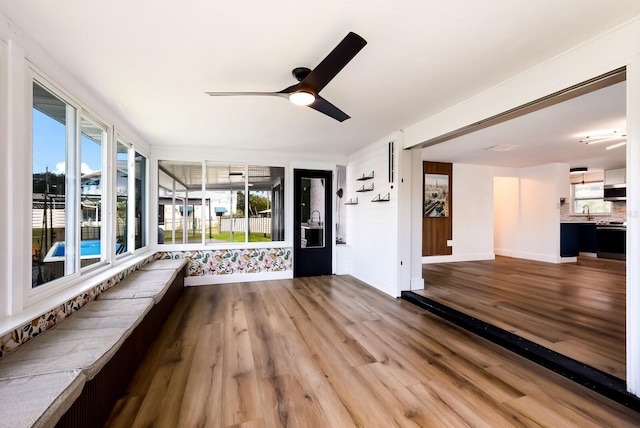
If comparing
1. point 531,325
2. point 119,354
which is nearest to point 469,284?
point 531,325

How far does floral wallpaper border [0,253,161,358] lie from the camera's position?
154 cm

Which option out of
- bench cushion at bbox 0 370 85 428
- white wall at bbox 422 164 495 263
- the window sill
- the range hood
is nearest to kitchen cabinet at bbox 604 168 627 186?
the range hood

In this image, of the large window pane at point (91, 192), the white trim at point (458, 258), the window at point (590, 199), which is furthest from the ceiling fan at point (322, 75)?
the window at point (590, 199)

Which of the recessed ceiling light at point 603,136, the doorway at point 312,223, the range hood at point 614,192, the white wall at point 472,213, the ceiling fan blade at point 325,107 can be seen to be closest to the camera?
the ceiling fan blade at point 325,107

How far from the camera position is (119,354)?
1871 millimetres

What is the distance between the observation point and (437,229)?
667cm

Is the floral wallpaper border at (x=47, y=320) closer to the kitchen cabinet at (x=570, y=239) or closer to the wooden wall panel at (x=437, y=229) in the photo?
the wooden wall panel at (x=437, y=229)

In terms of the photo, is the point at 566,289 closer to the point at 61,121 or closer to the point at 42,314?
the point at 42,314

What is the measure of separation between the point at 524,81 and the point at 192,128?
12.4 ft

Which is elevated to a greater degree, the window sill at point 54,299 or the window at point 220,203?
the window at point 220,203

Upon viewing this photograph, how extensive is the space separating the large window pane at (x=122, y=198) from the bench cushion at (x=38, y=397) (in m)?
2.57

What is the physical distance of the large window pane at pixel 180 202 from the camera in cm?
492

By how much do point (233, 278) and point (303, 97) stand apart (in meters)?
3.84

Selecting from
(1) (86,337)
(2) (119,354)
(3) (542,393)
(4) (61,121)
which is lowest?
(3) (542,393)
